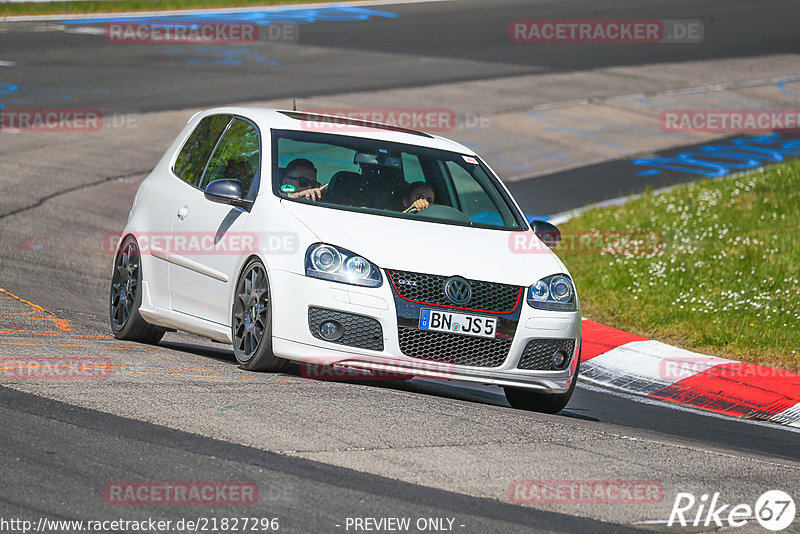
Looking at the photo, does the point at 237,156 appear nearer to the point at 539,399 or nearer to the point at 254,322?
the point at 254,322

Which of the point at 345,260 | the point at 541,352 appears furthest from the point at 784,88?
the point at 345,260

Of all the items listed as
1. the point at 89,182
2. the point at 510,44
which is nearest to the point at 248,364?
the point at 89,182

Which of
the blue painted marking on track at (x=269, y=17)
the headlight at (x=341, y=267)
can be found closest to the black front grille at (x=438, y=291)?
the headlight at (x=341, y=267)

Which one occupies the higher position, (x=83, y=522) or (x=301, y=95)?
(x=83, y=522)

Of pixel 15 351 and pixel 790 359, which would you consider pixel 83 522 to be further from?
pixel 790 359

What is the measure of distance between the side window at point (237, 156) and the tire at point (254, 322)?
81 cm

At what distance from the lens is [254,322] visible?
7445 millimetres

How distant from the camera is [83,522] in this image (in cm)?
464

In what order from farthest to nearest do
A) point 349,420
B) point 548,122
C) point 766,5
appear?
point 766,5
point 548,122
point 349,420

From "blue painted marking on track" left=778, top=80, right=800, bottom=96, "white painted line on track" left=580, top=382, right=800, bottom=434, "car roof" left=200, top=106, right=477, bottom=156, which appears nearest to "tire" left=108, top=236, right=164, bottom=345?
"car roof" left=200, top=106, right=477, bottom=156

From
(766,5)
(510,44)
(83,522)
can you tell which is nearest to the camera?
(83,522)

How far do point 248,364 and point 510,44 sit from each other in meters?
24.1

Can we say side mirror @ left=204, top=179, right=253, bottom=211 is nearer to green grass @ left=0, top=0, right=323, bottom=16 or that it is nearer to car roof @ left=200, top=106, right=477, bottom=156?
car roof @ left=200, top=106, right=477, bottom=156

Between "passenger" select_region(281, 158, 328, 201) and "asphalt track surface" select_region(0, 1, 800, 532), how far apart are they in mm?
1189
